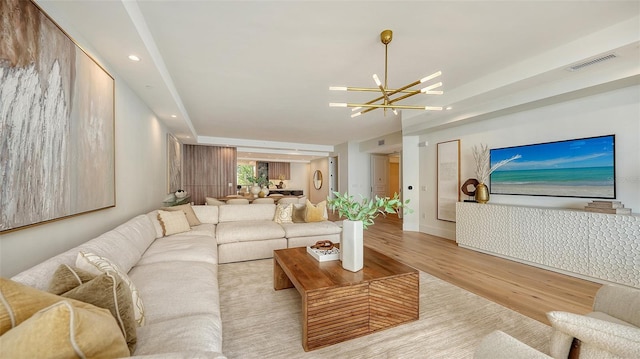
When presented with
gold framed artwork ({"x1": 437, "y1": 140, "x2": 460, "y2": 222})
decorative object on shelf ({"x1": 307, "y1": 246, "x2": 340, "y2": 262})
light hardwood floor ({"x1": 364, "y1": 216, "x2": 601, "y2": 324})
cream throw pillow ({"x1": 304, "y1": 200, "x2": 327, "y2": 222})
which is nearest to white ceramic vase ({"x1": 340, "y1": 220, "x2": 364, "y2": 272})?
decorative object on shelf ({"x1": 307, "y1": 246, "x2": 340, "y2": 262})

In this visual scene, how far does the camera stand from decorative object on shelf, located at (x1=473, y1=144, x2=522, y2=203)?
3869 mm

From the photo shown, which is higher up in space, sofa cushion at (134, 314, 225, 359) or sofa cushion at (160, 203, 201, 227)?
sofa cushion at (160, 203, 201, 227)

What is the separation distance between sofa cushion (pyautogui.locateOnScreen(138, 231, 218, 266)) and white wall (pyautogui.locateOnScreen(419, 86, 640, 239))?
438 centimetres

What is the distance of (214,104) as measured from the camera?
413cm

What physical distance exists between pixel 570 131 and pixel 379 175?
5223 mm

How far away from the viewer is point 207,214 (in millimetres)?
3861

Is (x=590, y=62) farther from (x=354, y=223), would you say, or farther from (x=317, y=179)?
(x=317, y=179)

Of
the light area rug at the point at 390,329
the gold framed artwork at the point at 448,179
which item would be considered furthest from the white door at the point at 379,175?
the light area rug at the point at 390,329

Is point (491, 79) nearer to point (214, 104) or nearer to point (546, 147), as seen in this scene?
point (546, 147)

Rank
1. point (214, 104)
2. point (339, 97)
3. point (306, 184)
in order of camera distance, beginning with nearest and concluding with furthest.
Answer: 1. point (339, 97)
2. point (214, 104)
3. point (306, 184)

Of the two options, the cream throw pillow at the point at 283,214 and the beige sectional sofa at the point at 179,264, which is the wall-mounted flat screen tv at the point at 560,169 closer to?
the beige sectional sofa at the point at 179,264

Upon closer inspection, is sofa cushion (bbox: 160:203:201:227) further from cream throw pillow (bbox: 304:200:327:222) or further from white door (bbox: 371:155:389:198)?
white door (bbox: 371:155:389:198)

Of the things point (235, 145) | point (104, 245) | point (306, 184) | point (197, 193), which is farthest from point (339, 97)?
point (306, 184)

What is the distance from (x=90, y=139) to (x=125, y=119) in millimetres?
951
